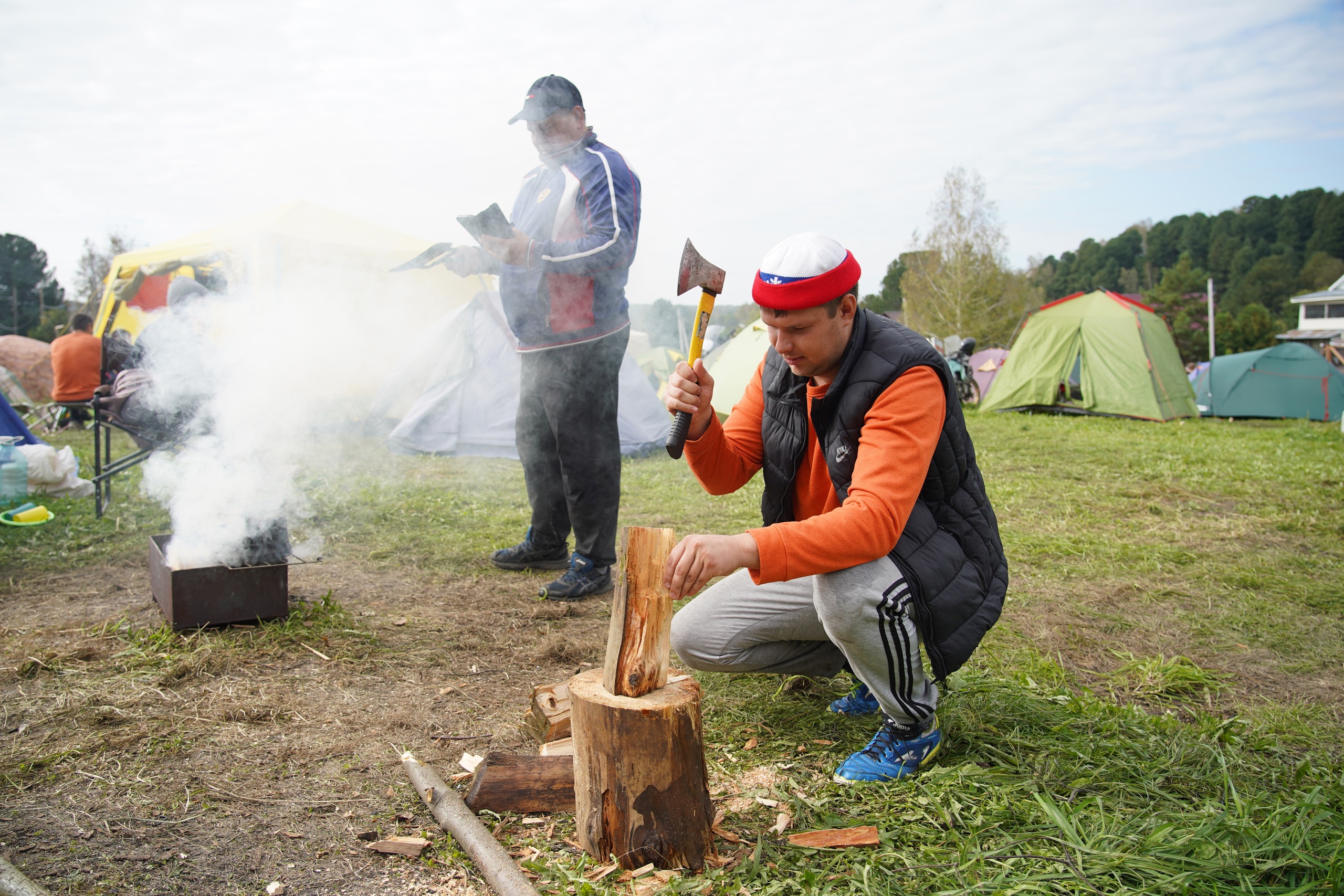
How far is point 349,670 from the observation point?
8.53 feet

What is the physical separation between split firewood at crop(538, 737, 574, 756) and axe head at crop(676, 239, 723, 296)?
1214mm

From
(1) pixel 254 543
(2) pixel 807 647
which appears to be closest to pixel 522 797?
(2) pixel 807 647

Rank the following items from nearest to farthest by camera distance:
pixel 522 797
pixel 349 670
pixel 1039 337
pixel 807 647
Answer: pixel 522 797, pixel 807 647, pixel 349 670, pixel 1039 337

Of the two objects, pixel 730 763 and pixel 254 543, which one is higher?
pixel 254 543

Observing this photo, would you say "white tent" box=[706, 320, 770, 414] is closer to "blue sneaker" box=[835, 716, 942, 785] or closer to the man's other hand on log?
"blue sneaker" box=[835, 716, 942, 785]

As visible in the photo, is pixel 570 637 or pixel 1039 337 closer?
pixel 570 637

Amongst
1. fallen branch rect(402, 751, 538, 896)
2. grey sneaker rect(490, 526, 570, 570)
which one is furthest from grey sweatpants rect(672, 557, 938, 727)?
grey sneaker rect(490, 526, 570, 570)

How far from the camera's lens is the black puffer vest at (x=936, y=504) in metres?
1.80

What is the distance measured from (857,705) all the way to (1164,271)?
4497 centimetres

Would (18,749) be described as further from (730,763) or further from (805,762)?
(805,762)

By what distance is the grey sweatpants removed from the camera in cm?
176

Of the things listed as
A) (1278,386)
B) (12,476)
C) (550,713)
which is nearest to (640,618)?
(550,713)

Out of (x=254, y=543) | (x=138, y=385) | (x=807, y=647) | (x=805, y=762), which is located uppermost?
(x=138, y=385)

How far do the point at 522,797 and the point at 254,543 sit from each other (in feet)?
5.36
